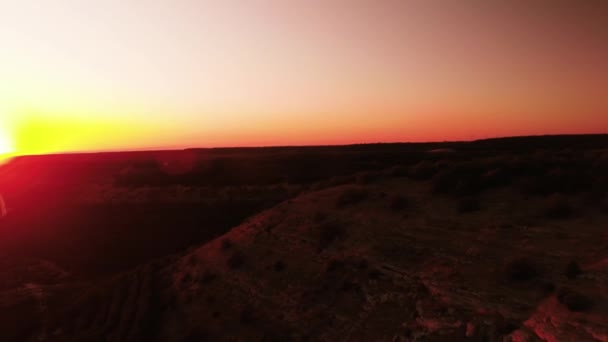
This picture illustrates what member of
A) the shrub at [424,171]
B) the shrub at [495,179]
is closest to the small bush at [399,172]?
the shrub at [424,171]

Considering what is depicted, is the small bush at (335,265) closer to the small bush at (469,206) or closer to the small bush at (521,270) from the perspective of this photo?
the small bush at (469,206)

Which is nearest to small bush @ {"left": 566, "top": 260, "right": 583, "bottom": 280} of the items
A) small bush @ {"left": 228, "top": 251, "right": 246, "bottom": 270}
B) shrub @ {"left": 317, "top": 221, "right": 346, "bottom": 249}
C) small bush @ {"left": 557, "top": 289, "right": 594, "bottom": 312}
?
small bush @ {"left": 557, "top": 289, "right": 594, "bottom": 312}

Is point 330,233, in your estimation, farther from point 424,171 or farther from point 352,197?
point 424,171

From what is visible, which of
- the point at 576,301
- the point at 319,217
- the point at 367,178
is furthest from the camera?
the point at 367,178

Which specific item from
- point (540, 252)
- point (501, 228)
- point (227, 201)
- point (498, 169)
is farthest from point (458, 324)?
point (227, 201)

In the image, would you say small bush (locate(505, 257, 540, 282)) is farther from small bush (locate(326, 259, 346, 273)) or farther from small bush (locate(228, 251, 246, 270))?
small bush (locate(228, 251, 246, 270))

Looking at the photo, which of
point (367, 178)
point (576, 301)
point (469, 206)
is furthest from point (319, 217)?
point (576, 301)
